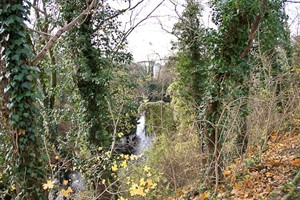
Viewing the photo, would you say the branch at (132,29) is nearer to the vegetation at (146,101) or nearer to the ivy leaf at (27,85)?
the vegetation at (146,101)

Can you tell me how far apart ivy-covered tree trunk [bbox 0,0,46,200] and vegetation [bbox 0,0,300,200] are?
15mm

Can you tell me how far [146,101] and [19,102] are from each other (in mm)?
3478

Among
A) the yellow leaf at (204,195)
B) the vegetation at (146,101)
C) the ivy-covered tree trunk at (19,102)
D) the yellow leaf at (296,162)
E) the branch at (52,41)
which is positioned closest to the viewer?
the ivy-covered tree trunk at (19,102)

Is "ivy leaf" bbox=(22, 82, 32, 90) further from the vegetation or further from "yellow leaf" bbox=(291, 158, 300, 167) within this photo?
"yellow leaf" bbox=(291, 158, 300, 167)

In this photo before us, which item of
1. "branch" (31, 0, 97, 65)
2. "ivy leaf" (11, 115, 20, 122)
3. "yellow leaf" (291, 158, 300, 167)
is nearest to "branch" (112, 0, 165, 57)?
"branch" (31, 0, 97, 65)

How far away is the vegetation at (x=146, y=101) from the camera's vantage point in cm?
405

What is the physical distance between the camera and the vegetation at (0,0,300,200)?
4.05 m

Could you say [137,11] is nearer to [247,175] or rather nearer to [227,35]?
[227,35]

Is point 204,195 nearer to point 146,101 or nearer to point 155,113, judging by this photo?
point 146,101

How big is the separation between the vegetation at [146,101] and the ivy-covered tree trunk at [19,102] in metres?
0.01

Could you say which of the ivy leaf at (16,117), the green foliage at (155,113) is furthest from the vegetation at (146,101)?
the green foliage at (155,113)

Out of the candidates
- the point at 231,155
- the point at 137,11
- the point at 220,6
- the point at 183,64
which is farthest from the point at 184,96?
the point at 220,6

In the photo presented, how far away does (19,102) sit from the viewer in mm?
3969

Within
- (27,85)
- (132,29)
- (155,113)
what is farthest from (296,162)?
(155,113)
